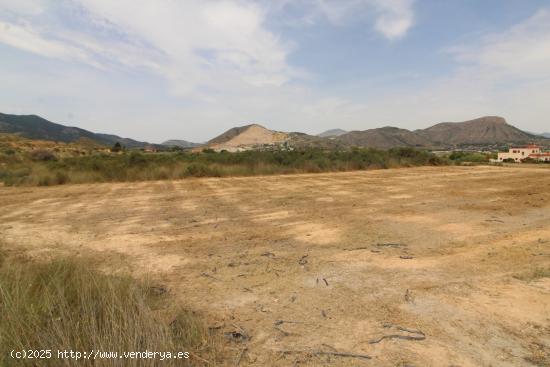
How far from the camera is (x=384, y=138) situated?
10000cm

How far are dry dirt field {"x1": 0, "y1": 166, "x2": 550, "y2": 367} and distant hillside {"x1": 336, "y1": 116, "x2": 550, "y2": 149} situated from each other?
3552 inches

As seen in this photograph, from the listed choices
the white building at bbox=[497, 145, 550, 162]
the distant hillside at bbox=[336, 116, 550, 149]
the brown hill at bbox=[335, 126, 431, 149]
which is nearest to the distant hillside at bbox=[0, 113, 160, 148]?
the brown hill at bbox=[335, 126, 431, 149]

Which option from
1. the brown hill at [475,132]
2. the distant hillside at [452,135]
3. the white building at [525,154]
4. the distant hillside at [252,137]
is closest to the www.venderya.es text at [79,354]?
the white building at [525,154]

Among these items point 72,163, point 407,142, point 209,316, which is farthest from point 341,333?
point 407,142

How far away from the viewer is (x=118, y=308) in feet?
9.27

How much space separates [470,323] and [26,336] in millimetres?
3606

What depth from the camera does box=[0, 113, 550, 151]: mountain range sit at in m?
87.3

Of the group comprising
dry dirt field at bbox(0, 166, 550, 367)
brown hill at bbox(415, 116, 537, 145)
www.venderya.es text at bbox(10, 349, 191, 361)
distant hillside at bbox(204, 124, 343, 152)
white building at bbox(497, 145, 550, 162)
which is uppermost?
brown hill at bbox(415, 116, 537, 145)

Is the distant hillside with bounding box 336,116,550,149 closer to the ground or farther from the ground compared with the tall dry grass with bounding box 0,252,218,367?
farther from the ground

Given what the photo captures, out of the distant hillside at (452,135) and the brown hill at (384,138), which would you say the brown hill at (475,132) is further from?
the brown hill at (384,138)

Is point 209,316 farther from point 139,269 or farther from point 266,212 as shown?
point 266,212

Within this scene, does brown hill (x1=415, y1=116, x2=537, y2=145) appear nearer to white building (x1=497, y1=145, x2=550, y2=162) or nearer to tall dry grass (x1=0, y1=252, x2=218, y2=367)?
white building (x1=497, y1=145, x2=550, y2=162)

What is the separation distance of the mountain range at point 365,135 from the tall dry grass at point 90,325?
7193 centimetres

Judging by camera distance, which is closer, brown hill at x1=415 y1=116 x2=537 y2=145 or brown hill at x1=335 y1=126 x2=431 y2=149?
brown hill at x1=335 y1=126 x2=431 y2=149
